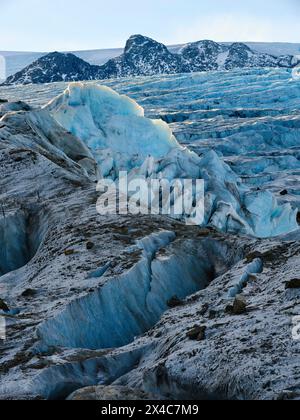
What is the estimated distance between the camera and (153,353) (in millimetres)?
8930

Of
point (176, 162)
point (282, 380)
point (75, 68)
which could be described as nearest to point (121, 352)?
point (282, 380)

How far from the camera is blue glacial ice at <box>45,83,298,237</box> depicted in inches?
1270

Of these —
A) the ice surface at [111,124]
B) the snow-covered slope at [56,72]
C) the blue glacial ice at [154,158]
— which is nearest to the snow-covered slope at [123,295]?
the blue glacial ice at [154,158]

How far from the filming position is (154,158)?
39.4m

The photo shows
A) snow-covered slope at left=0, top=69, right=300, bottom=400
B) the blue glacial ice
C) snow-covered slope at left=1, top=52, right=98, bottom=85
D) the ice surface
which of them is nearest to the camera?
snow-covered slope at left=0, top=69, right=300, bottom=400

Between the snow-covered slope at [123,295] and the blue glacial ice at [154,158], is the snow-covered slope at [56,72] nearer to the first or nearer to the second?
the blue glacial ice at [154,158]

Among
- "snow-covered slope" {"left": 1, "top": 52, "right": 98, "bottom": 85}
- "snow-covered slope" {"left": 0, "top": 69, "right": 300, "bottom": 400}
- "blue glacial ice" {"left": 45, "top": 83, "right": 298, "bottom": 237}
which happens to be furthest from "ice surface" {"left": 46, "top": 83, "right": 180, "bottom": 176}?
"snow-covered slope" {"left": 1, "top": 52, "right": 98, "bottom": 85}

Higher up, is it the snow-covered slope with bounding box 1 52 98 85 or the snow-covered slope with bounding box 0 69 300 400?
the snow-covered slope with bounding box 1 52 98 85

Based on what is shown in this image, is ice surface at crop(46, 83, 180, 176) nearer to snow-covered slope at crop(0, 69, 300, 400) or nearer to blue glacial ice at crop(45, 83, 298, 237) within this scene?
blue glacial ice at crop(45, 83, 298, 237)

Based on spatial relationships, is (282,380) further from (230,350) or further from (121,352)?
(121,352)

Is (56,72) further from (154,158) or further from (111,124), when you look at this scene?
(154,158)

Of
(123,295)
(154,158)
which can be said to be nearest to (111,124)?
Result: (154,158)
